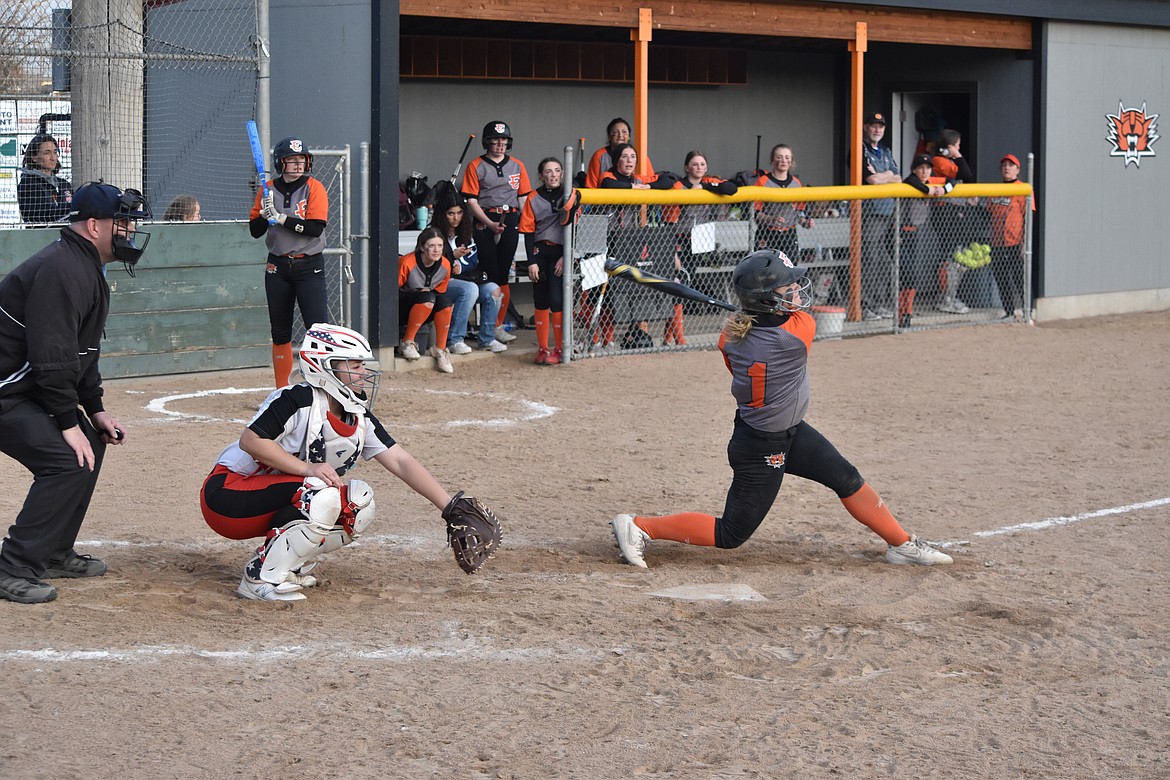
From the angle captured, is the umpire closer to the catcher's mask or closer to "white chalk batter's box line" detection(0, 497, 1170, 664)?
the catcher's mask

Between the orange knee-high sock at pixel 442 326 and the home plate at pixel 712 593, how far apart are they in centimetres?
599

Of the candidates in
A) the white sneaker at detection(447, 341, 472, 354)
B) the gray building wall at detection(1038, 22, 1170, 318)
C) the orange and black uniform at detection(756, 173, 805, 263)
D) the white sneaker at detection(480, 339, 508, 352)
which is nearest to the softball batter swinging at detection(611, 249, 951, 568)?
the white sneaker at detection(447, 341, 472, 354)

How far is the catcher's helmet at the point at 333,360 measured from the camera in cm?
532

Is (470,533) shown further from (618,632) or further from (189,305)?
(189,305)

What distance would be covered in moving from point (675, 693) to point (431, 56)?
11.4m

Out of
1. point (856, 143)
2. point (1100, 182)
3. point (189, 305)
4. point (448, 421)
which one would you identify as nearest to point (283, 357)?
point (448, 421)

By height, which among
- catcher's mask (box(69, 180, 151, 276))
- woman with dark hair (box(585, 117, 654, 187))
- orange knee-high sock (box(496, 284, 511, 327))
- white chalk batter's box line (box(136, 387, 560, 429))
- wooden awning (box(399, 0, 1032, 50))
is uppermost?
wooden awning (box(399, 0, 1032, 50))

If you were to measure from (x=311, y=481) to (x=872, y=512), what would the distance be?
94.1 inches

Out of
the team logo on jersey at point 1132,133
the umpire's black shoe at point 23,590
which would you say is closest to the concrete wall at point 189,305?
the umpire's black shoe at point 23,590

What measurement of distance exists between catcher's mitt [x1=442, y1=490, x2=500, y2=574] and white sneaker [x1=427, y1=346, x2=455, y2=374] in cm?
596

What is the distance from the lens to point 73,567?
5660mm

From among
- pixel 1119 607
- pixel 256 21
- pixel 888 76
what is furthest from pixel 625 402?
pixel 888 76

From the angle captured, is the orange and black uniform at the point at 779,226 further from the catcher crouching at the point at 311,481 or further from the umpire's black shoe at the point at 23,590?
the umpire's black shoe at the point at 23,590

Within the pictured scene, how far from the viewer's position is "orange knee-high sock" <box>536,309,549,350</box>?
11836 millimetres
